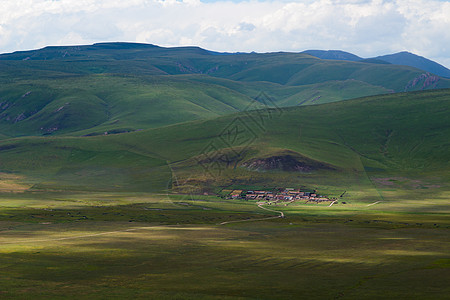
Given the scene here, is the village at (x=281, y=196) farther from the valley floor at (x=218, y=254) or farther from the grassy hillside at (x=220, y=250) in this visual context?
the valley floor at (x=218, y=254)

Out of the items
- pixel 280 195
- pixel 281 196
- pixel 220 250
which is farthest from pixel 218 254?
pixel 280 195

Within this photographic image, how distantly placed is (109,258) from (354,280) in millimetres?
34446

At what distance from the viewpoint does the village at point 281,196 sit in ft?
589

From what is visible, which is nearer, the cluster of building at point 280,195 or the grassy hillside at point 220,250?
the grassy hillside at point 220,250

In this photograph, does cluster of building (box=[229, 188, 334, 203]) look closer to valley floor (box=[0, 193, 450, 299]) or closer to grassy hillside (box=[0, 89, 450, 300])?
grassy hillside (box=[0, 89, 450, 300])

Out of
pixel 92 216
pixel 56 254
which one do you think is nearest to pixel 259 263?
pixel 56 254

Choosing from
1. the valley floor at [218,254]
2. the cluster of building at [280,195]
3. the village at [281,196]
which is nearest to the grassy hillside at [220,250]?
the valley floor at [218,254]

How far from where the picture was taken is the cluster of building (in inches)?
7156

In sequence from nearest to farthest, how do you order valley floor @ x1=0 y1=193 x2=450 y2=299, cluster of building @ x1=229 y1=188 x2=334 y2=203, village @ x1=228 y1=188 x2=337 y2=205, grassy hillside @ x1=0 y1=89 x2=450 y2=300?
1. valley floor @ x1=0 y1=193 x2=450 y2=299
2. grassy hillside @ x1=0 y1=89 x2=450 y2=300
3. village @ x1=228 y1=188 x2=337 y2=205
4. cluster of building @ x1=229 y1=188 x2=334 y2=203

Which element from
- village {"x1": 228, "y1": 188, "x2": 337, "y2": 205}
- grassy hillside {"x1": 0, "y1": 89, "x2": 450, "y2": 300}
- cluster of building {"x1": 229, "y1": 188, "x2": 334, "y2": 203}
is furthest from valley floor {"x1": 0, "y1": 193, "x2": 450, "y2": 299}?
cluster of building {"x1": 229, "y1": 188, "x2": 334, "y2": 203}

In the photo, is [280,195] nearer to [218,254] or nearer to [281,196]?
[281,196]

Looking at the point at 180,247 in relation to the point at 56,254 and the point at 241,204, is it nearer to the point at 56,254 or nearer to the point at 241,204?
the point at 56,254

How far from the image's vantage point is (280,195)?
615ft

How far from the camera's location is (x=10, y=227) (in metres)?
115
